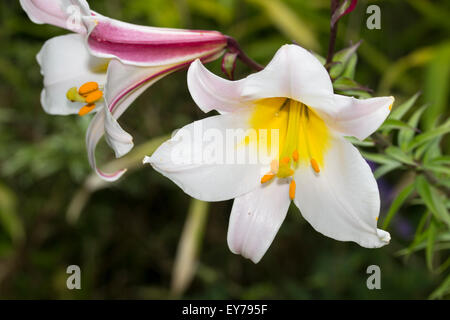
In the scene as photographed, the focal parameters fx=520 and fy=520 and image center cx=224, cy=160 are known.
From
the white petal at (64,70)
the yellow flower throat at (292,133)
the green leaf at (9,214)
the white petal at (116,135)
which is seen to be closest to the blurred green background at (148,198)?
the green leaf at (9,214)

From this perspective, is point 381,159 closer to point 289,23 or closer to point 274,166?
point 274,166

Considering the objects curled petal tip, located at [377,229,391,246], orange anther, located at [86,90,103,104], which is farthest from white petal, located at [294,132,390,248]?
orange anther, located at [86,90,103,104]

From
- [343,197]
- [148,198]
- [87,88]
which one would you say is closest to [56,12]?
[87,88]

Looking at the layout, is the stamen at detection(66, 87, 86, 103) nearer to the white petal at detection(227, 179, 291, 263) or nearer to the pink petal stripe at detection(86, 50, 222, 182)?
the pink petal stripe at detection(86, 50, 222, 182)
